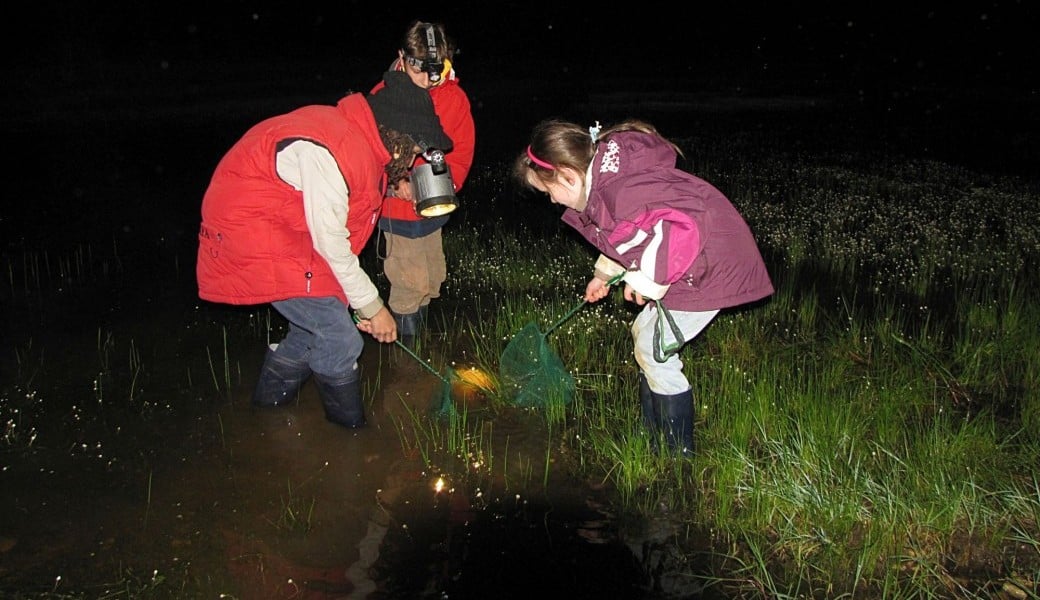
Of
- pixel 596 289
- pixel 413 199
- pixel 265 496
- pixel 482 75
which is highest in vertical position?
pixel 482 75

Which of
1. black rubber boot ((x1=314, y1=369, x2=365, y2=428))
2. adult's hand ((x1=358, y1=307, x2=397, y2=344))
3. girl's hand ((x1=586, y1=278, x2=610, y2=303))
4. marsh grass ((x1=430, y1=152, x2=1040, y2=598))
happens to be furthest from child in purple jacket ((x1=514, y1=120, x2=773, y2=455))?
black rubber boot ((x1=314, y1=369, x2=365, y2=428))

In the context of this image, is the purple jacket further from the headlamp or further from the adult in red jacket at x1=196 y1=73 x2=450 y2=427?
the headlamp

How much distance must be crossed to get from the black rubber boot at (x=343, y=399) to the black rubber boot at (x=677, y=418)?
1.38m

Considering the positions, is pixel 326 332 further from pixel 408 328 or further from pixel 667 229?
pixel 667 229

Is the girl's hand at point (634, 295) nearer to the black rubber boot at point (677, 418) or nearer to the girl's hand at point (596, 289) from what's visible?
the girl's hand at point (596, 289)

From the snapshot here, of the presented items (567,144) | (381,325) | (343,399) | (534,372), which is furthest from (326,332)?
(567,144)

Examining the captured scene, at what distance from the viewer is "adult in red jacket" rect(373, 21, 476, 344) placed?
3748mm

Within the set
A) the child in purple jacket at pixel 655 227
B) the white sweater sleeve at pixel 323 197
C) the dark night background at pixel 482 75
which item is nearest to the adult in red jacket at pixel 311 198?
the white sweater sleeve at pixel 323 197

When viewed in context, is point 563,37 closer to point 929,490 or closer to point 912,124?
point 912,124

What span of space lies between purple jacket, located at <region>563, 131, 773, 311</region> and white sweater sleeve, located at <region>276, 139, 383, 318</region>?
938 millimetres

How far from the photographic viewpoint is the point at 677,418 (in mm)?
3311

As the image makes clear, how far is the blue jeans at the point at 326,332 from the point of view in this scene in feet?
11.1

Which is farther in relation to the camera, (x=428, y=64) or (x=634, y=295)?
(x=428, y=64)

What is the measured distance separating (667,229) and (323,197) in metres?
1.26
